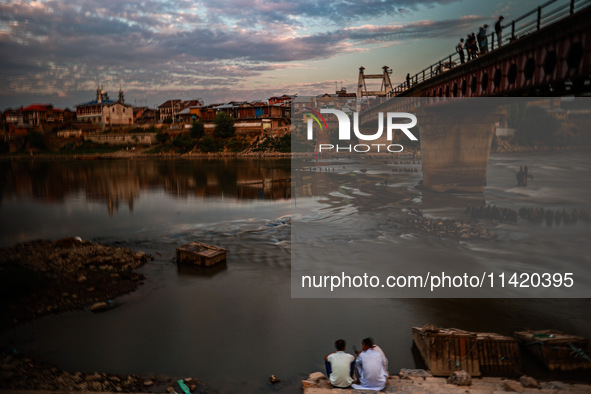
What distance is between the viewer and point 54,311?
1603cm

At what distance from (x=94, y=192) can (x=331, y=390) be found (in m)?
51.4

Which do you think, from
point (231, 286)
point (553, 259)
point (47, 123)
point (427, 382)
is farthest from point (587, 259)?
point (47, 123)

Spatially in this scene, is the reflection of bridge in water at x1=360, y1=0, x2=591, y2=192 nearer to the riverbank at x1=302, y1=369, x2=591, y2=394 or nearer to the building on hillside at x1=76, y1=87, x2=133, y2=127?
the riverbank at x1=302, y1=369, x2=591, y2=394

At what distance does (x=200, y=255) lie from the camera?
70.3 feet

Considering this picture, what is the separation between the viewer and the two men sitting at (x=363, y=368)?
9836 millimetres

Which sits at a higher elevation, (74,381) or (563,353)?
(563,353)

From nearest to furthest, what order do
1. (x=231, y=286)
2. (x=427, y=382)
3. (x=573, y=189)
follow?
(x=427, y=382), (x=231, y=286), (x=573, y=189)

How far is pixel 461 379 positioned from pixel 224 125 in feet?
354

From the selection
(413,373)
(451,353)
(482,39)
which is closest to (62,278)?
(413,373)

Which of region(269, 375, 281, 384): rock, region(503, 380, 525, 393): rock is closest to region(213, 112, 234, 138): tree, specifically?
region(269, 375, 281, 384): rock

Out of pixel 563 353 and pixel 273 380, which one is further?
pixel 273 380

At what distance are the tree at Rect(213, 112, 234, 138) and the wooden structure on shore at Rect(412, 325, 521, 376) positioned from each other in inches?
4188

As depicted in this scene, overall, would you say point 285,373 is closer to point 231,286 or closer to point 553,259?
point 231,286

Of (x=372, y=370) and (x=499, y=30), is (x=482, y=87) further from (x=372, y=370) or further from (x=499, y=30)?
(x=372, y=370)
